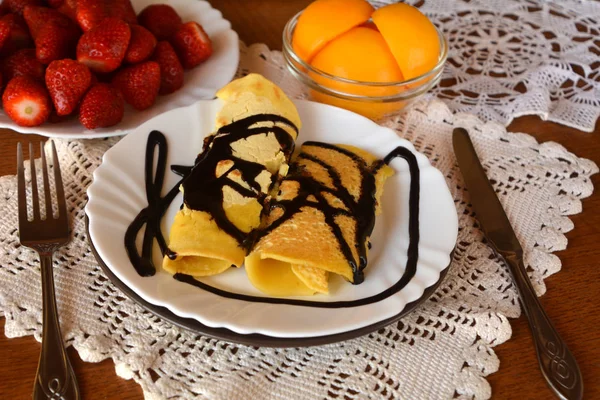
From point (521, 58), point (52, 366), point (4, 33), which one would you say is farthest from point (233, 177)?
point (521, 58)

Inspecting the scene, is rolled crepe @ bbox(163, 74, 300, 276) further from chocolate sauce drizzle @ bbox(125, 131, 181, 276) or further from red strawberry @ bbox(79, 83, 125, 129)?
red strawberry @ bbox(79, 83, 125, 129)

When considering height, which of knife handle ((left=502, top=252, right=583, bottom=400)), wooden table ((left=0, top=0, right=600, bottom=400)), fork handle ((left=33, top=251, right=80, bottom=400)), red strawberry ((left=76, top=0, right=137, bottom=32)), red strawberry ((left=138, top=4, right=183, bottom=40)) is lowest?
wooden table ((left=0, top=0, right=600, bottom=400))

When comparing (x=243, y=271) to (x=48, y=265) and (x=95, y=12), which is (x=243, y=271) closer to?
(x=48, y=265)

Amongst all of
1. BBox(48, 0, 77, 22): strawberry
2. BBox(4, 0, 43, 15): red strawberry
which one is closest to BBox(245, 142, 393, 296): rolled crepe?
BBox(48, 0, 77, 22): strawberry

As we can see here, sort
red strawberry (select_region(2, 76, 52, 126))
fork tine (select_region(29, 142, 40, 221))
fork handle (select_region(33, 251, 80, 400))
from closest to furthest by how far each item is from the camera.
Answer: fork handle (select_region(33, 251, 80, 400)) → fork tine (select_region(29, 142, 40, 221)) → red strawberry (select_region(2, 76, 52, 126))

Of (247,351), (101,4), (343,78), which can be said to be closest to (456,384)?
(247,351)

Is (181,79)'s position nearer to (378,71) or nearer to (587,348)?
(378,71)

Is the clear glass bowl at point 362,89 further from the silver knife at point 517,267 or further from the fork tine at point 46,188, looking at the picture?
the fork tine at point 46,188
